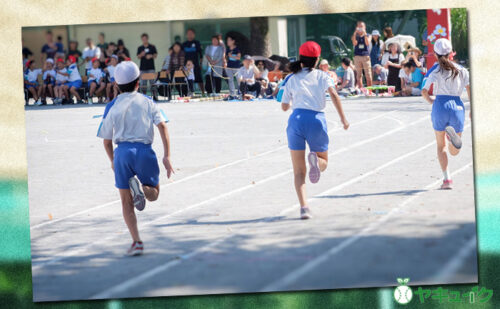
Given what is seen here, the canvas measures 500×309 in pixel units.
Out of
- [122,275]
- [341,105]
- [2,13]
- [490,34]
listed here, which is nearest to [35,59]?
[2,13]

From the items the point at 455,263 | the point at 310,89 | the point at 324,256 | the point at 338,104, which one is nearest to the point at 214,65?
the point at 310,89

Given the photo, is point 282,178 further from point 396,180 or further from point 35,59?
point 35,59

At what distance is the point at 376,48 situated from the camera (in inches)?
267

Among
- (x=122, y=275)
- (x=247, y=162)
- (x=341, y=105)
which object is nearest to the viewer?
(x=122, y=275)

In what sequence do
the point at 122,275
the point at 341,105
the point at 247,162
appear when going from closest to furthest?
the point at 122,275
the point at 341,105
the point at 247,162

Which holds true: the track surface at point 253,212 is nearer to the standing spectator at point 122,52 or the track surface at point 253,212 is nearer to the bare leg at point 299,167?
the bare leg at point 299,167

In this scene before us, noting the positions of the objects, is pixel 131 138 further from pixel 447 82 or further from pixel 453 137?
pixel 447 82

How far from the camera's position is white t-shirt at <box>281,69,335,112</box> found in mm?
6766

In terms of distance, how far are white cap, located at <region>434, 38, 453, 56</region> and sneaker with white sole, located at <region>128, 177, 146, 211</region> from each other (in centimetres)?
234

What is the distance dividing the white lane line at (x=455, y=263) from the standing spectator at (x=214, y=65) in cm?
212

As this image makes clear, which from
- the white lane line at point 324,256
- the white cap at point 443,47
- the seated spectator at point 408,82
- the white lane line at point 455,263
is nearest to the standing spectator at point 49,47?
the white lane line at point 324,256

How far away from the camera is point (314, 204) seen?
6820 millimetres

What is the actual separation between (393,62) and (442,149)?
73 centimetres

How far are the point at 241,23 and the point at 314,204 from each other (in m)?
1.39
